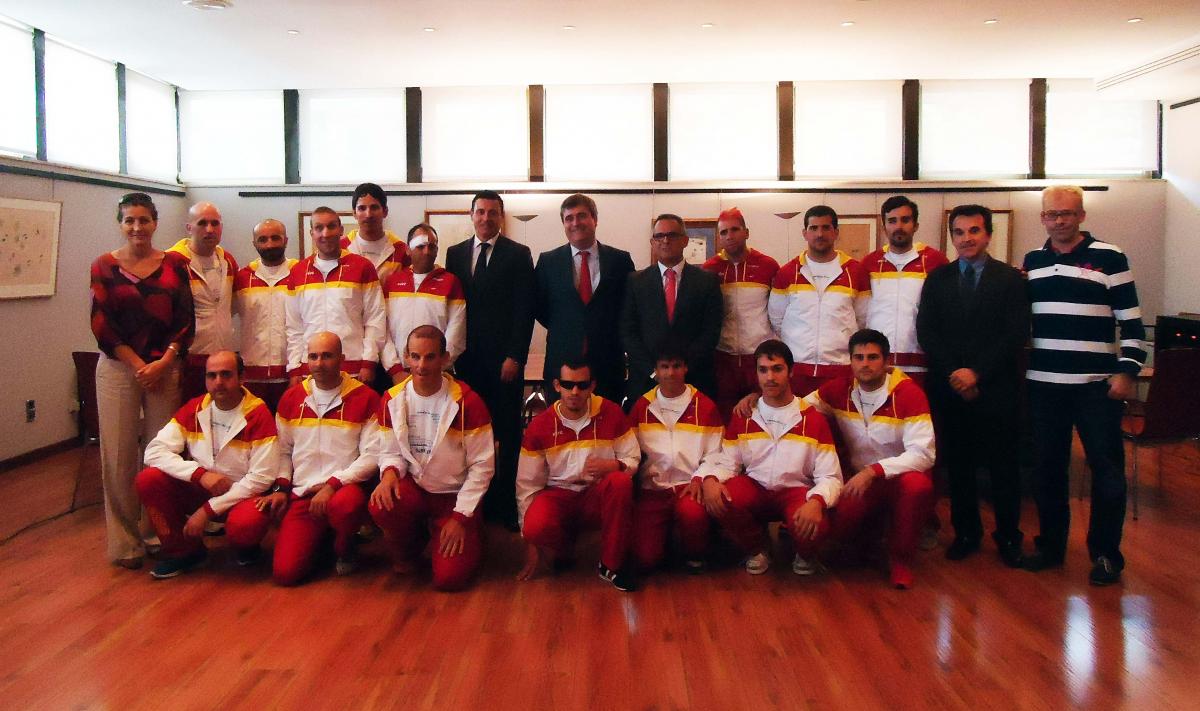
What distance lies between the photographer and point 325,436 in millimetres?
3467

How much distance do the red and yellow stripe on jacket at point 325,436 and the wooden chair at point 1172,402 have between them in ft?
13.4

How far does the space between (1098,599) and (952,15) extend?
4483 millimetres

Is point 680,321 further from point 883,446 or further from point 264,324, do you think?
point 264,324

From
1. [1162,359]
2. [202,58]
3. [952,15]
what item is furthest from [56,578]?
[952,15]

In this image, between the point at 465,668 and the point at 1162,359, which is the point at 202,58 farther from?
the point at 1162,359

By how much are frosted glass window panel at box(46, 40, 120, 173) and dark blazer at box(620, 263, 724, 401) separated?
5.39 meters

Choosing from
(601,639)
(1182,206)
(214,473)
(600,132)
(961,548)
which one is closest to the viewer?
(601,639)

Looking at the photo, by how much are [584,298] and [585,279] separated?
0.33 feet

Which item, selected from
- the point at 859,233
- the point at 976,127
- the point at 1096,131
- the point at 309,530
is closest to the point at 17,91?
the point at 309,530

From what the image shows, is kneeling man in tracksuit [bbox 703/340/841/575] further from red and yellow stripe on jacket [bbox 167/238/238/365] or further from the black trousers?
red and yellow stripe on jacket [bbox 167/238/238/365]

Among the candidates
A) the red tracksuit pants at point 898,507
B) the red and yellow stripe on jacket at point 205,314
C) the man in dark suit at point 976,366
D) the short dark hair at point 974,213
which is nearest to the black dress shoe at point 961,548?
the man in dark suit at point 976,366

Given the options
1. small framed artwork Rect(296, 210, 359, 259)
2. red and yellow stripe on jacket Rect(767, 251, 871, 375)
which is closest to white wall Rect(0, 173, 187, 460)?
small framed artwork Rect(296, 210, 359, 259)

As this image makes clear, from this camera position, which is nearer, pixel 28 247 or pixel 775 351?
pixel 775 351

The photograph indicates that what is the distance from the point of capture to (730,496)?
3.34 meters
